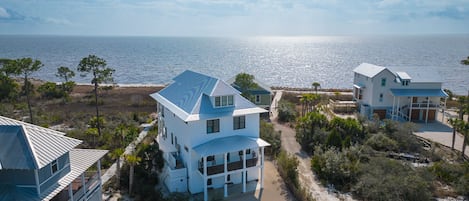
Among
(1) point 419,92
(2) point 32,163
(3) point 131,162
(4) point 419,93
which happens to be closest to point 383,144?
(4) point 419,93

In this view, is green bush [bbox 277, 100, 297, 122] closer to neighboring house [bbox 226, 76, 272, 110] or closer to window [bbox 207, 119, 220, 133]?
neighboring house [bbox 226, 76, 272, 110]

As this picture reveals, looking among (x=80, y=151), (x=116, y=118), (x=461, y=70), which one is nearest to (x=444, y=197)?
(x=80, y=151)

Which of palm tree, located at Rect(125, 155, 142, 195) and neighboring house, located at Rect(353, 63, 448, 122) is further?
neighboring house, located at Rect(353, 63, 448, 122)

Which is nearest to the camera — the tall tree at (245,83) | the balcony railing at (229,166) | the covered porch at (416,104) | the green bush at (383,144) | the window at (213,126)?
the balcony railing at (229,166)

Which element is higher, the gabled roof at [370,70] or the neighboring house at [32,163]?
the gabled roof at [370,70]

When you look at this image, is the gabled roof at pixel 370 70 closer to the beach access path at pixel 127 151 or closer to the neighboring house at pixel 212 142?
the neighboring house at pixel 212 142

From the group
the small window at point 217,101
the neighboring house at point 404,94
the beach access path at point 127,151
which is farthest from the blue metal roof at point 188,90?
the neighboring house at point 404,94

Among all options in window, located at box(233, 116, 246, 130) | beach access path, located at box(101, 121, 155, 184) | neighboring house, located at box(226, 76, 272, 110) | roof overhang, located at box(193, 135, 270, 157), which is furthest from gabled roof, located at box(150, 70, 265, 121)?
neighboring house, located at box(226, 76, 272, 110)
